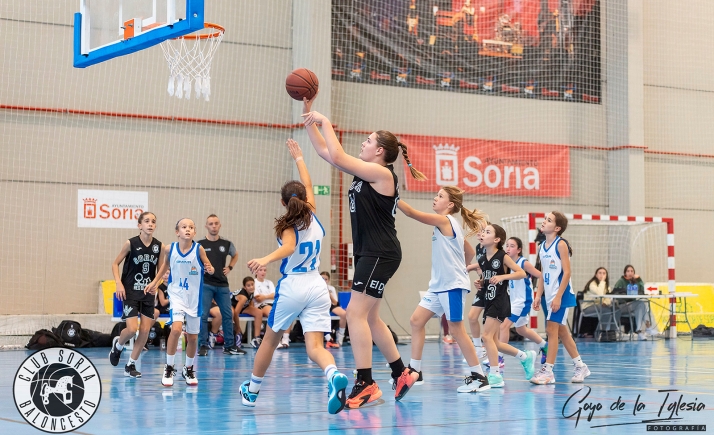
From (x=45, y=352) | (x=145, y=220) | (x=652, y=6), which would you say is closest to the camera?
(x=45, y=352)

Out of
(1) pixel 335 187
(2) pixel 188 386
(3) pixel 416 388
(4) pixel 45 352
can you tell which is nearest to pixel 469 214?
(3) pixel 416 388

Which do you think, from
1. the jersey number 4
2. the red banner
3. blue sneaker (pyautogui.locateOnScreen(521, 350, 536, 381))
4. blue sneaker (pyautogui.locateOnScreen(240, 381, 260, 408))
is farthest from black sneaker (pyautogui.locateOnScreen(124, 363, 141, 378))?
the red banner

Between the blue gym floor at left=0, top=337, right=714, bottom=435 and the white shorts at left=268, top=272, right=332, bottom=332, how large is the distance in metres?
0.61

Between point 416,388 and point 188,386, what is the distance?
2068mm

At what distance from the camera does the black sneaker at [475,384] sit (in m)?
7.45

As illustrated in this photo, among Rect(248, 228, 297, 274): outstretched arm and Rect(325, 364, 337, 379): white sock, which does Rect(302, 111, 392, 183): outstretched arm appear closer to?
Rect(248, 228, 297, 274): outstretched arm

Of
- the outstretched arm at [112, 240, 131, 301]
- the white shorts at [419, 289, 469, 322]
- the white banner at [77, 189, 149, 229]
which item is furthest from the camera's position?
the white banner at [77, 189, 149, 229]

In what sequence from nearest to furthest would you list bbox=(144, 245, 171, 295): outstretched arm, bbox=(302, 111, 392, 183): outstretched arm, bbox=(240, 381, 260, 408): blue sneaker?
bbox=(302, 111, 392, 183): outstretched arm
bbox=(240, 381, 260, 408): blue sneaker
bbox=(144, 245, 171, 295): outstretched arm

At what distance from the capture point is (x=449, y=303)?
7.72 metres

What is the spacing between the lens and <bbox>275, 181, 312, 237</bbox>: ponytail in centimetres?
623

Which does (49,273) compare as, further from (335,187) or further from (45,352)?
(45,352)

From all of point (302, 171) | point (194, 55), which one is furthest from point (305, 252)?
point (194, 55)

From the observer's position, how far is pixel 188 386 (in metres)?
8.04

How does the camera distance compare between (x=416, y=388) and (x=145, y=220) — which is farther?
(x=145, y=220)
